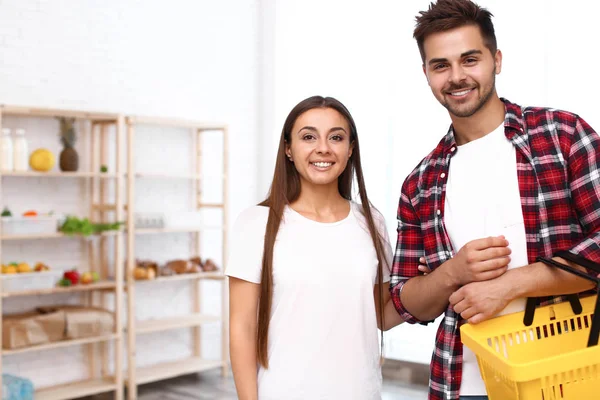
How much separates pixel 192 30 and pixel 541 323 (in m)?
4.62

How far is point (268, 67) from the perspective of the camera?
6172 mm

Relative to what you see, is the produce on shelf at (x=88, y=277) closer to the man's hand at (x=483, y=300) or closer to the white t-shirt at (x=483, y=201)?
the white t-shirt at (x=483, y=201)

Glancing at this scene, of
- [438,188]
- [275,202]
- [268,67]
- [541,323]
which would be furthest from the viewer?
[268,67]

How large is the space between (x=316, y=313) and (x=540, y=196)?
0.67 m

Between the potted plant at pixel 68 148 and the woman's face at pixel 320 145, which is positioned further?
the potted plant at pixel 68 148

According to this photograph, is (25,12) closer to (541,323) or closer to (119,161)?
(119,161)

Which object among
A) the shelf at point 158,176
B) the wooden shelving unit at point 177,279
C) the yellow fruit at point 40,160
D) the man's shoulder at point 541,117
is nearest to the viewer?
the man's shoulder at point 541,117

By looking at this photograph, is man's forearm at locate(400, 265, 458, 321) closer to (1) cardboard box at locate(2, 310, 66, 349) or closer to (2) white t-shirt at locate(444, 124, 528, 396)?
(2) white t-shirt at locate(444, 124, 528, 396)

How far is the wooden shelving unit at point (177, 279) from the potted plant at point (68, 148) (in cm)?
37

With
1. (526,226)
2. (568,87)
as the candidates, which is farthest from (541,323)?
(568,87)

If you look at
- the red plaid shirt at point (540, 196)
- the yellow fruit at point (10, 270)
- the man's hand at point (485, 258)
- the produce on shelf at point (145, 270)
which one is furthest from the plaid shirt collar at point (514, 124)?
the produce on shelf at point (145, 270)

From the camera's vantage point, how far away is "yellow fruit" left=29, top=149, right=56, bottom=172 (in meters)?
4.39

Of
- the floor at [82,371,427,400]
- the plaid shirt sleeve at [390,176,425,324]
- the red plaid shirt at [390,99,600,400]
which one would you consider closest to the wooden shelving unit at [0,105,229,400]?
the floor at [82,371,427,400]

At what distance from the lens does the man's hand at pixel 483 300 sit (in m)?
1.56
